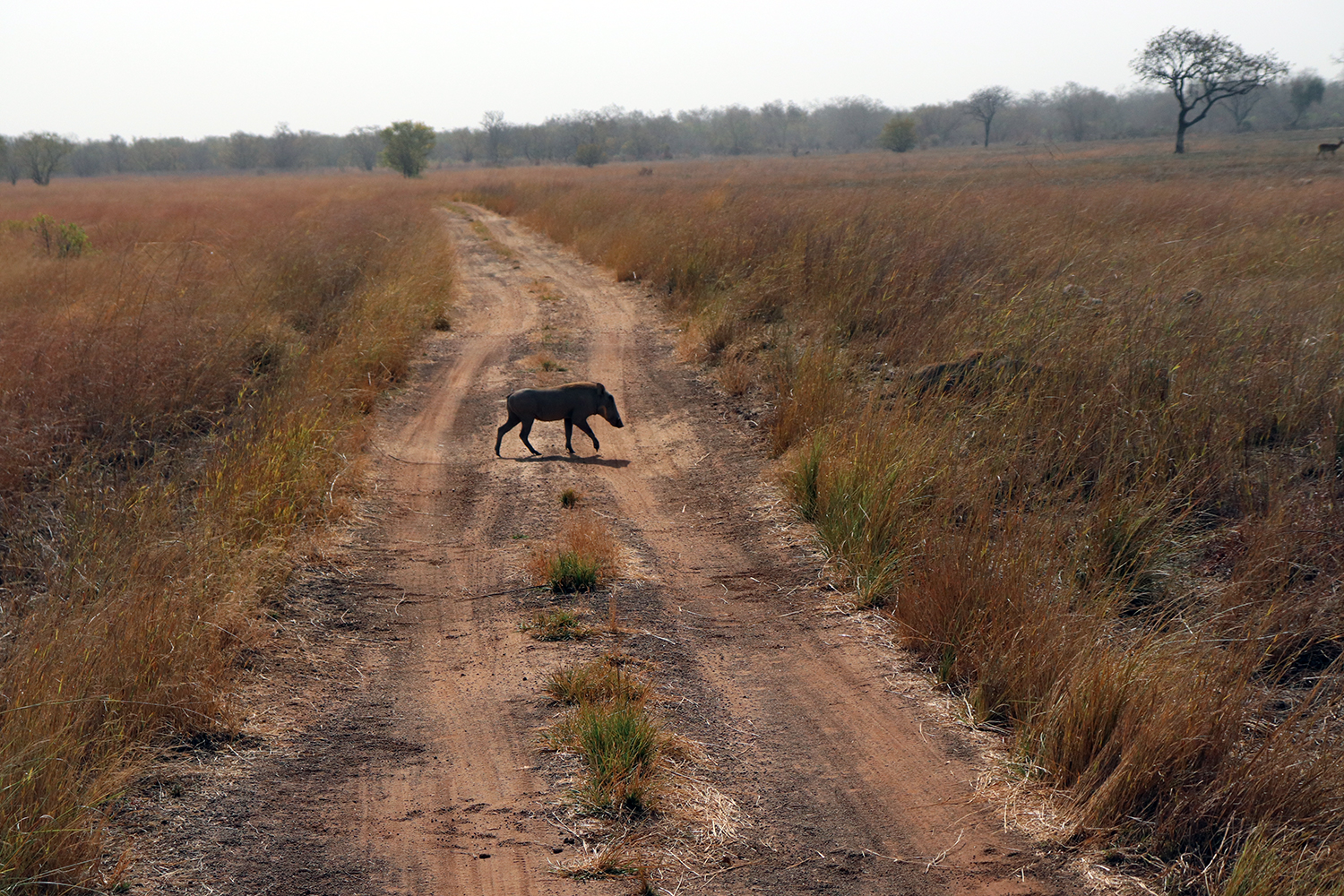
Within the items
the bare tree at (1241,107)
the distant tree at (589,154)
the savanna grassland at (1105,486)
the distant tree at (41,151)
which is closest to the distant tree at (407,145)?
the distant tree at (589,154)

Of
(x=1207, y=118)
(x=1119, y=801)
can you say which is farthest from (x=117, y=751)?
(x=1207, y=118)

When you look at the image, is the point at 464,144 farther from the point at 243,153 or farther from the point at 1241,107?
the point at 1241,107

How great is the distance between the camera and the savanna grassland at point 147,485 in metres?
3.20

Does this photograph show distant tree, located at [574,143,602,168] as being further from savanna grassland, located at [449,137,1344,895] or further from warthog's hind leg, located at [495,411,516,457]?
warthog's hind leg, located at [495,411,516,457]

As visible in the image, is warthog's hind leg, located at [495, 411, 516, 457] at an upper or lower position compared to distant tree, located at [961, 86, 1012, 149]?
lower

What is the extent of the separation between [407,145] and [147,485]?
69443 millimetres

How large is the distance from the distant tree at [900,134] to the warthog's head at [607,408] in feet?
228

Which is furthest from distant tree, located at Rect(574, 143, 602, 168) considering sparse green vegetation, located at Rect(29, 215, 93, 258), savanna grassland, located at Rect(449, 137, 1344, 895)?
savanna grassland, located at Rect(449, 137, 1344, 895)

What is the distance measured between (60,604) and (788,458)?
523 centimetres

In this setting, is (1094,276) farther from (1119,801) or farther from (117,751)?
(117,751)

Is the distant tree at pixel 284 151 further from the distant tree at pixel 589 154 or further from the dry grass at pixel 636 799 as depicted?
the dry grass at pixel 636 799

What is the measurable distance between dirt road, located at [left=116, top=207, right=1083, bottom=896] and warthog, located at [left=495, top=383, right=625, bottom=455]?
572 millimetres

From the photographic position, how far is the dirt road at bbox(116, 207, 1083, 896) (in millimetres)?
3059

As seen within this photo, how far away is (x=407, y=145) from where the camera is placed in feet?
224
